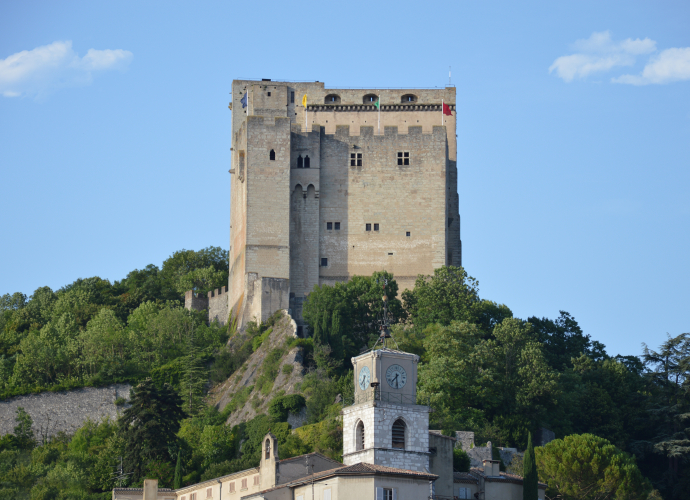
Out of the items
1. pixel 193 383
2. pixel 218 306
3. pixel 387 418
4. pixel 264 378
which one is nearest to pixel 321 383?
pixel 264 378

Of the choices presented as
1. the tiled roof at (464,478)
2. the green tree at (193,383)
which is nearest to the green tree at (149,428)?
the green tree at (193,383)

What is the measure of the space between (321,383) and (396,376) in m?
18.8

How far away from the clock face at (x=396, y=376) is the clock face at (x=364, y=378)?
2.27 feet

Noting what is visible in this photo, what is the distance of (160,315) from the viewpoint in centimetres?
7631

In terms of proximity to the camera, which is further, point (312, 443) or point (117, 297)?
point (117, 297)

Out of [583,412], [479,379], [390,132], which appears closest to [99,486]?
[479,379]

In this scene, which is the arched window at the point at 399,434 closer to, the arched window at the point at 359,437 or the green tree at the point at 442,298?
the arched window at the point at 359,437

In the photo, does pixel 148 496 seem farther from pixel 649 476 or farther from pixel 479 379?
pixel 649 476

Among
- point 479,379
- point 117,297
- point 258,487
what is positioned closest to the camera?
point 258,487

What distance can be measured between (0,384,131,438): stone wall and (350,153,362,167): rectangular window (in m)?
19.2

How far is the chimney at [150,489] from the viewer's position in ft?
164

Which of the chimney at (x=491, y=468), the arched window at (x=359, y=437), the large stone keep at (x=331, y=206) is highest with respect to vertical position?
the large stone keep at (x=331, y=206)

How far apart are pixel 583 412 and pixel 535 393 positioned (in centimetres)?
433

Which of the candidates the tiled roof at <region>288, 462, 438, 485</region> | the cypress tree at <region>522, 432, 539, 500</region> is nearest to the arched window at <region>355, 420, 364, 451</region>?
the tiled roof at <region>288, 462, 438, 485</region>
